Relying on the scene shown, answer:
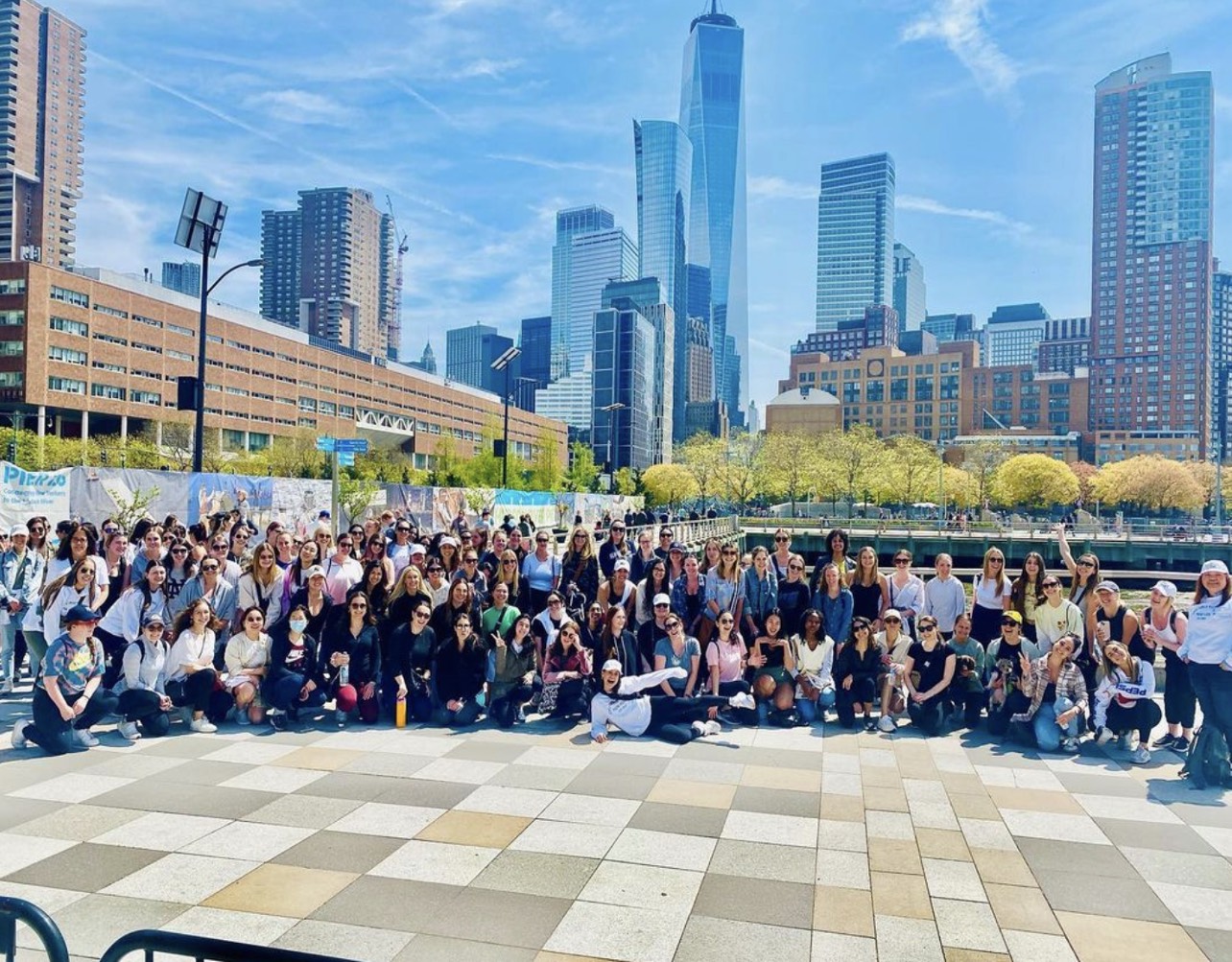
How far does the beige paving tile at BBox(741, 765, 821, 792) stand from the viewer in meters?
7.57

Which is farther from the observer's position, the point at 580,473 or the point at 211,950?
the point at 580,473

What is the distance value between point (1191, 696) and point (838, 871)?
201 inches

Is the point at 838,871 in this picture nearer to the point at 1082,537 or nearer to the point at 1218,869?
the point at 1218,869

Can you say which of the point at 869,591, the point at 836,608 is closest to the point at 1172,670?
the point at 869,591

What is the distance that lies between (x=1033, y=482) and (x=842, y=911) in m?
83.7

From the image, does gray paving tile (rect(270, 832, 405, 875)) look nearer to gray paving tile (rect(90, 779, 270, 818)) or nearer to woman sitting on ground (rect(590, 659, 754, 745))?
gray paving tile (rect(90, 779, 270, 818))

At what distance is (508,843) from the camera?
614 cm

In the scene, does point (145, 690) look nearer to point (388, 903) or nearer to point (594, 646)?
point (594, 646)

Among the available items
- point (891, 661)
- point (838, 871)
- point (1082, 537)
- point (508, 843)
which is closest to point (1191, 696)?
point (891, 661)

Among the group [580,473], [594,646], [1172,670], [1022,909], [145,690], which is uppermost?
[580,473]

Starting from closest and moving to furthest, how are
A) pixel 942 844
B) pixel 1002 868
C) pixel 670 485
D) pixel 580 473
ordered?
pixel 1002 868, pixel 942 844, pixel 580 473, pixel 670 485

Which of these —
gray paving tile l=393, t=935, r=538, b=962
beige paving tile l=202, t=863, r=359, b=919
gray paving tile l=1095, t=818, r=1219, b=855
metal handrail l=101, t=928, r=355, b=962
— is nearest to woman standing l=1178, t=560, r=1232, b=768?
gray paving tile l=1095, t=818, r=1219, b=855

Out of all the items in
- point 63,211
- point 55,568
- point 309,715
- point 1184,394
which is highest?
point 63,211

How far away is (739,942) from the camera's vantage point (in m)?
4.82
